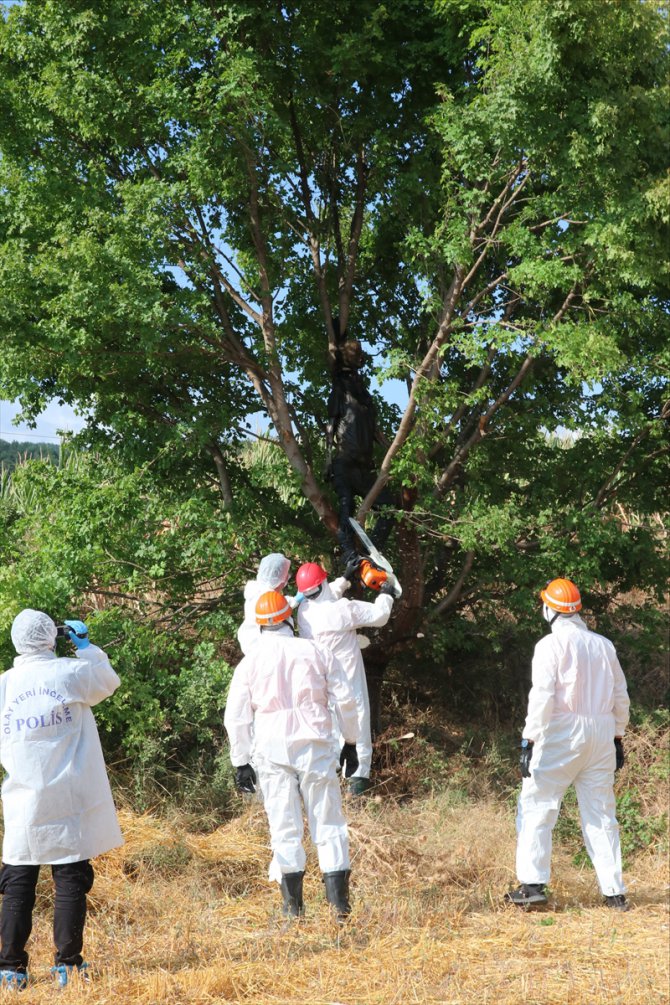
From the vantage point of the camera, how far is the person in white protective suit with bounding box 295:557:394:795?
7406 millimetres

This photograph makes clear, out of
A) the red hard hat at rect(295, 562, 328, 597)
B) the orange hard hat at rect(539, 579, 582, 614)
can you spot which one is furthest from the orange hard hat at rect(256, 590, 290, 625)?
the orange hard hat at rect(539, 579, 582, 614)

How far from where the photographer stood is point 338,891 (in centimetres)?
560

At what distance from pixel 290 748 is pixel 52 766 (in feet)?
4.43

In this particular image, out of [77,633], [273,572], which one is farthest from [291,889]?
[273,572]

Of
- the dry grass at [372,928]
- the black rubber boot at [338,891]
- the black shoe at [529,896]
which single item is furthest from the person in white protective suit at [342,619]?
the black rubber boot at [338,891]

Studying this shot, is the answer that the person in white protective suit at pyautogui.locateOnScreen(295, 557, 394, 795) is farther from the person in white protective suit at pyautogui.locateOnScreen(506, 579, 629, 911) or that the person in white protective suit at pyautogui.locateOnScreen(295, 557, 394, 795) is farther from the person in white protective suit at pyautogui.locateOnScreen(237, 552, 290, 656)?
the person in white protective suit at pyautogui.locateOnScreen(506, 579, 629, 911)

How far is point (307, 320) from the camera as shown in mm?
9641

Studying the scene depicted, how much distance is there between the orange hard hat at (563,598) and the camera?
6543 millimetres

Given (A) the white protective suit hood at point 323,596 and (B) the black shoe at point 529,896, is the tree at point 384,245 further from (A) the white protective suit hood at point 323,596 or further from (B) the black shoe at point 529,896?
(B) the black shoe at point 529,896

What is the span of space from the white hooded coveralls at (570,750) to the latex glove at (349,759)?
3.57ft

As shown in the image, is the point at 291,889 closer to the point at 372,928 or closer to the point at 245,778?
the point at 372,928

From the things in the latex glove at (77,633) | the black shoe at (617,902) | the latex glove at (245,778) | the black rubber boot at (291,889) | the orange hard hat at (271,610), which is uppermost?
the orange hard hat at (271,610)

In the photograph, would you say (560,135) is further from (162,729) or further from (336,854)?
(162,729)

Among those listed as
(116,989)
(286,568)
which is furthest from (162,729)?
(116,989)
